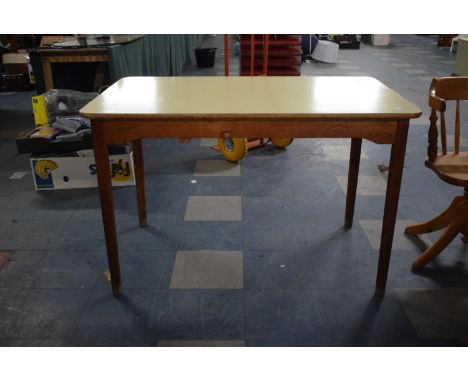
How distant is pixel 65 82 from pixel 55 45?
1.21 ft

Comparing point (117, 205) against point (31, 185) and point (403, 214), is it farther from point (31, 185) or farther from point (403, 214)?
point (403, 214)

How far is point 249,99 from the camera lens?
165cm

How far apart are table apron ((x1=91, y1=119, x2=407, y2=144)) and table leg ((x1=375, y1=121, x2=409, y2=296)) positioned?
0.04 m

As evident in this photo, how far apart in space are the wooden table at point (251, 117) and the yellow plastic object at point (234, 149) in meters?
1.30

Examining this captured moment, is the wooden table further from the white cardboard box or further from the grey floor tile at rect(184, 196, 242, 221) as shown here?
the white cardboard box

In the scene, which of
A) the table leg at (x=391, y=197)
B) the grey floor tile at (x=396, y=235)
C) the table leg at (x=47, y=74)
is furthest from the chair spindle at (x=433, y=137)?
the table leg at (x=47, y=74)

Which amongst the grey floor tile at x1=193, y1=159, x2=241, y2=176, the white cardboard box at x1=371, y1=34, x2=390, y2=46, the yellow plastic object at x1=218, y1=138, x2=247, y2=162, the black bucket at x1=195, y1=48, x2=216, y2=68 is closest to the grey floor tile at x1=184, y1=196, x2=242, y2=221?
the grey floor tile at x1=193, y1=159, x2=241, y2=176

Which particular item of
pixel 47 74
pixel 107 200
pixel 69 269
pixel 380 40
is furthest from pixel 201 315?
pixel 380 40

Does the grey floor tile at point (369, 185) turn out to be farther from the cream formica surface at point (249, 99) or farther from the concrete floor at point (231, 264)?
the cream formica surface at point (249, 99)

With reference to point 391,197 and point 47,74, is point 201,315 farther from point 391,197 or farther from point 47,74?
point 47,74

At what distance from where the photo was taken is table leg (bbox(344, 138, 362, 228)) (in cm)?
214

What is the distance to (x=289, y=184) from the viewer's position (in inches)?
113

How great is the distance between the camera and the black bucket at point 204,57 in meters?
7.18

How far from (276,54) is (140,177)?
208cm
